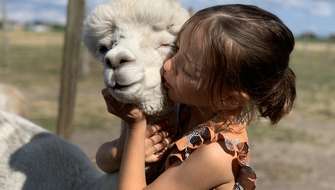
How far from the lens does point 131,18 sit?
1.76 metres

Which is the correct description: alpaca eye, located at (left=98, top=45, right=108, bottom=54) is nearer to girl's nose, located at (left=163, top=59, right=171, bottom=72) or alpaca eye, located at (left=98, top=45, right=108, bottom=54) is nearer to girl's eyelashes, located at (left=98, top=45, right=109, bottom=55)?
girl's eyelashes, located at (left=98, top=45, right=109, bottom=55)

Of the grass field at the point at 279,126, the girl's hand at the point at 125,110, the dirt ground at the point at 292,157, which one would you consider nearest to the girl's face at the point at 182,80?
the girl's hand at the point at 125,110

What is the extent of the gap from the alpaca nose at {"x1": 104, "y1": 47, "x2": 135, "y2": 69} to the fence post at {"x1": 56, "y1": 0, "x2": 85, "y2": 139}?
219cm

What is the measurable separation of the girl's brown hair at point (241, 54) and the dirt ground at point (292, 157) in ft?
17.6

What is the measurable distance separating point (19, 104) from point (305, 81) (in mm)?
17690

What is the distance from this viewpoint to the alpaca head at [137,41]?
1.67 meters

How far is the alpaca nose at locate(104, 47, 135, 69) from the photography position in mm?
1631

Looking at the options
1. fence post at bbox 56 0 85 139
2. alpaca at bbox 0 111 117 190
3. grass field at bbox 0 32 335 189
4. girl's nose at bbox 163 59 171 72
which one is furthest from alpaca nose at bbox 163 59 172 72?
fence post at bbox 56 0 85 139

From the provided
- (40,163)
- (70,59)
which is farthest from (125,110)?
(70,59)

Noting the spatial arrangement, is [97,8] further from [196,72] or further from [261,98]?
[261,98]

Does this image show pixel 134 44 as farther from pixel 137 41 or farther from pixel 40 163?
pixel 40 163

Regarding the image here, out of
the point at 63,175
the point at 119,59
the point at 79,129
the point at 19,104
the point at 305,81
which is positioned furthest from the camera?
the point at 305,81

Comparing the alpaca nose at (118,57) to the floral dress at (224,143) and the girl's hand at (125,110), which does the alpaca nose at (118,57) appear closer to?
the girl's hand at (125,110)

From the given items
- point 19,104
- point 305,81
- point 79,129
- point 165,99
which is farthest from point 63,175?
point 305,81
